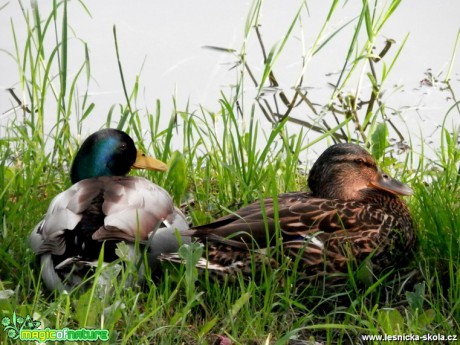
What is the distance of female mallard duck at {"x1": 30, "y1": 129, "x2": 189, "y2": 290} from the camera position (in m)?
4.33

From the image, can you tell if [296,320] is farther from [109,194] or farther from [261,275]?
[109,194]

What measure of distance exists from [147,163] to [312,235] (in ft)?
4.20

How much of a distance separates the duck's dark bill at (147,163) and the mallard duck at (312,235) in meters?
0.76

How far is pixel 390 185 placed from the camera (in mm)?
5051

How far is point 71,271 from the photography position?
425 centimetres

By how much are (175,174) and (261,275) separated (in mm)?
1296

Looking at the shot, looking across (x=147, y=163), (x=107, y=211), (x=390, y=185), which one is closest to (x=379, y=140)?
(x=390, y=185)

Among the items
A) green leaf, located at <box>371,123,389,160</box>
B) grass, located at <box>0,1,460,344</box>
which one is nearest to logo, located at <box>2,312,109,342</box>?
grass, located at <box>0,1,460,344</box>

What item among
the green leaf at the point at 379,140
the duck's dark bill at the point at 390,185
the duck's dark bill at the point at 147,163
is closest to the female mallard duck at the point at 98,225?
→ the duck's dark bill at the point at 147,163

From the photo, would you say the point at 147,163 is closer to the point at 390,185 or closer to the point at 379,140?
the point at 390,185

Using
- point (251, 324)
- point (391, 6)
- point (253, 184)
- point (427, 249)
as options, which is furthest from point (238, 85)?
point (251, 324)

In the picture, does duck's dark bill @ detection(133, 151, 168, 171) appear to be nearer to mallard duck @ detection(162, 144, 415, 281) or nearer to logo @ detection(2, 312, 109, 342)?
mallard duck @ detection(162, 144, 415, 281)

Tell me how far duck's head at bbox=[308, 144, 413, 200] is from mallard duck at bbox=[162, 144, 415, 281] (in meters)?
0.06

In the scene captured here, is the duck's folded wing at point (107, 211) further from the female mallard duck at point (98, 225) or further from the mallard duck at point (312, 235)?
the mallard duck at point (312, 235)
